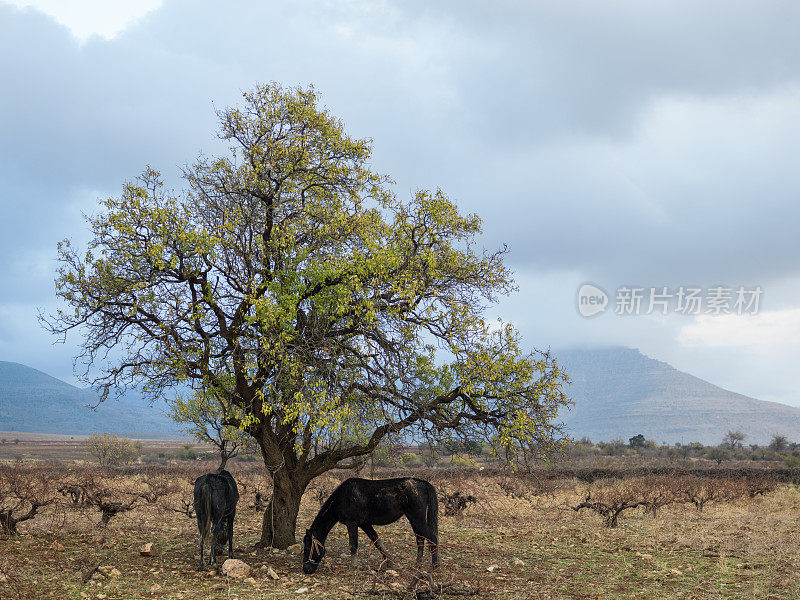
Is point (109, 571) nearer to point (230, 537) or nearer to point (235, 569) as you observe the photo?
point (235, 569)

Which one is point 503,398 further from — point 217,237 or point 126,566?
point 126,566

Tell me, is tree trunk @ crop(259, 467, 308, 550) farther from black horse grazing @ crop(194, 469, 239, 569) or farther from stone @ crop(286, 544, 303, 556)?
black horse grazing @ crop(194, 469, 239, 569)

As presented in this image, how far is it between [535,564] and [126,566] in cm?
1020

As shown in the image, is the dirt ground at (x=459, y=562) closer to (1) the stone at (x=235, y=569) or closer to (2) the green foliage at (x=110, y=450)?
(1) the stone at (x=235, y=569)

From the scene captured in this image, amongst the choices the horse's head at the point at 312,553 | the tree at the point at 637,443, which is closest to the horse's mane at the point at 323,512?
the horse's head at the point at 312,553

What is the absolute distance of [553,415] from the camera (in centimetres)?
1523

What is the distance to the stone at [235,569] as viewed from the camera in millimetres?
13797

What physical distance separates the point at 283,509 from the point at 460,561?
5.25 meters

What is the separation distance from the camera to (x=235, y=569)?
13.9 m

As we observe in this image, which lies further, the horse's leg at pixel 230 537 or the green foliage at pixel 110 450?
the green foliage at pixel 110 450

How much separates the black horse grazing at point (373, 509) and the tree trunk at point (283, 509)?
95.9 inches

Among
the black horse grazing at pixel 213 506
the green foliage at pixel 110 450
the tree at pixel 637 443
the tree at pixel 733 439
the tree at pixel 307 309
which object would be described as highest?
the tree at pixel 307 309

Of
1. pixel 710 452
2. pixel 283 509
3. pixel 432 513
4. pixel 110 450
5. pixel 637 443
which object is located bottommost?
pixel 110 450

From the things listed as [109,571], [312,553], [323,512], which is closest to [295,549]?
[312,553]
